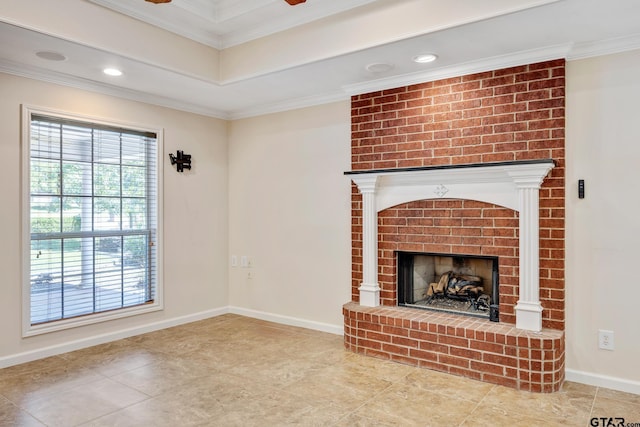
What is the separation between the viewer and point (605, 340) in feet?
9.68

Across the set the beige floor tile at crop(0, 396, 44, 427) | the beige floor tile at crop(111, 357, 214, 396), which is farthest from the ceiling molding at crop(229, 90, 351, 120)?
the beige floor tile at crop(0, 396, 44, 427)

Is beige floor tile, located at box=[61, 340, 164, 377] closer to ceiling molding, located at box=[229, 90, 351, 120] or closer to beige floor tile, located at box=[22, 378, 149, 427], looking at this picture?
beige floor tile, located at box=[22, 378, 149, 427]

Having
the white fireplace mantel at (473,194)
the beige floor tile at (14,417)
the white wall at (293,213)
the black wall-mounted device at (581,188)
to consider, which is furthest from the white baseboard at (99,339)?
the black wall-mounted device at (581,188)

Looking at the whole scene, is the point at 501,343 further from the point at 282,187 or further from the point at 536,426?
the point at 282,187

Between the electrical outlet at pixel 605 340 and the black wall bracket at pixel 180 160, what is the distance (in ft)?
13.0

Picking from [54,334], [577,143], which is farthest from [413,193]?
[54,334]

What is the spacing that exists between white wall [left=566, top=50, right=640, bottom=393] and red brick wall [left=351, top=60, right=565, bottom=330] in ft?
0.35

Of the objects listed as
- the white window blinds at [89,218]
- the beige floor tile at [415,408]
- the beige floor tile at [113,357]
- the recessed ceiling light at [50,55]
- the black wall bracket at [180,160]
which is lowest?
the beige floor tile at [415,408]

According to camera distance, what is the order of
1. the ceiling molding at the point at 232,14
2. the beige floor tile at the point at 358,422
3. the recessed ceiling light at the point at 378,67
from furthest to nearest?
the recessed ceiling light at the point at 378,67
the ceiling molding at the point at 232,14
the beige floor tile at the point at 358,422

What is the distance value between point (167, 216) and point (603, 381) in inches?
157

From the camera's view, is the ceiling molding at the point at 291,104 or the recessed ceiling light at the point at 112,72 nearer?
the recessed ceiling light at the point at 112,72

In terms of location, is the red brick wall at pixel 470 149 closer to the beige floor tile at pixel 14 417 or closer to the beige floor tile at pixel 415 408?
the beige floor tile at pixel 415 408

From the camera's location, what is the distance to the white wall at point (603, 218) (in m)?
2.86

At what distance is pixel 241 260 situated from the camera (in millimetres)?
5012
